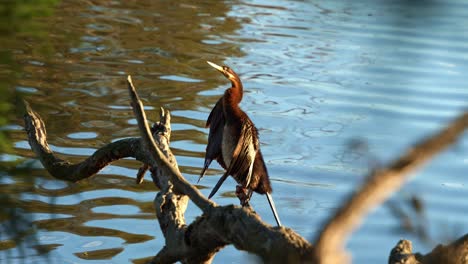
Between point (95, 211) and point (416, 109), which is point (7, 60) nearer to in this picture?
point (95, 211)

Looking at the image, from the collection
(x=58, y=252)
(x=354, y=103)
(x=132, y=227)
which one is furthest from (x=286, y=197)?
(x=354, y=103)

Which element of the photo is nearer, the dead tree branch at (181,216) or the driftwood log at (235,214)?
the driftwood log at (235,214)

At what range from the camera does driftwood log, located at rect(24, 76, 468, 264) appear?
2.55 feet

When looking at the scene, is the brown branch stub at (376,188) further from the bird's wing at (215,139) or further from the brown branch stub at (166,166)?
the bird's wing at (215,139)

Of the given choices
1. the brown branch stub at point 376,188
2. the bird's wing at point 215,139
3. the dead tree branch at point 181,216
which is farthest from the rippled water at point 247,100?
the bird's wing at point 215,139

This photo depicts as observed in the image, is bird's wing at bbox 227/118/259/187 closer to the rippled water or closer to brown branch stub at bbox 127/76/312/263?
the rippled water

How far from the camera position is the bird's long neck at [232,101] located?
370 centimetres

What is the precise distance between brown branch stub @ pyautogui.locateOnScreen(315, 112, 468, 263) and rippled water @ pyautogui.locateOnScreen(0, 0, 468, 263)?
22mm

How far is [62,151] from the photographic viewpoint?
624 centimetres

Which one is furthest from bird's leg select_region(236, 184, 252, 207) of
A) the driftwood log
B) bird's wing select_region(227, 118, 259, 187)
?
the driftwood log

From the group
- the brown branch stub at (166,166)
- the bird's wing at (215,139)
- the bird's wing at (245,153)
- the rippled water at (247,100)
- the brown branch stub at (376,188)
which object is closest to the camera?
the brown branch stub at (376,188)

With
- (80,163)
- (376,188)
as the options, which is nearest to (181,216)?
(80,163)

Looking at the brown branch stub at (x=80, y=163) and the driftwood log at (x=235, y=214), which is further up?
the driftwood log at (x=235, y=214)

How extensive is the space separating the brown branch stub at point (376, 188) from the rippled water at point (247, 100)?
22 millimetres
